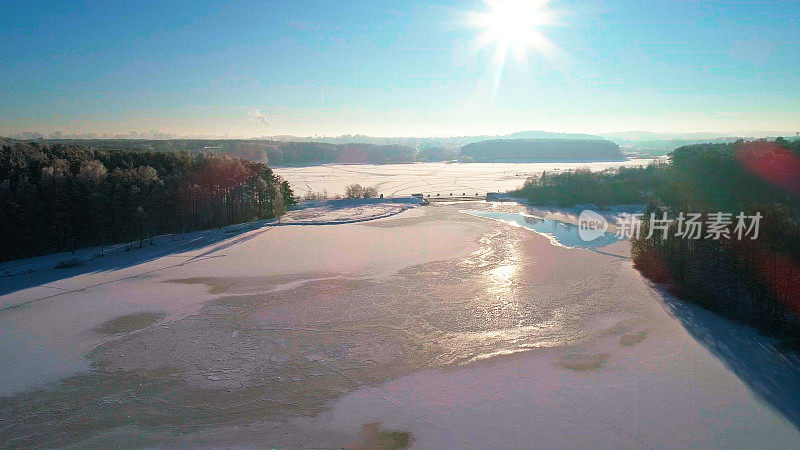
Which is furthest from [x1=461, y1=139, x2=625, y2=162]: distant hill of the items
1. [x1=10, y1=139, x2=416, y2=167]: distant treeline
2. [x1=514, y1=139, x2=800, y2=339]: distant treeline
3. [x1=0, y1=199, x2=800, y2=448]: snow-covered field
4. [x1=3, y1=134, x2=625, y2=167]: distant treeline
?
[x1=0, y1=199, x2=800, y2=448]: snow-covered field

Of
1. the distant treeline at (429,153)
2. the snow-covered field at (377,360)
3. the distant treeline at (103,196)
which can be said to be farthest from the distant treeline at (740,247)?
the distant treeline at (429,153)

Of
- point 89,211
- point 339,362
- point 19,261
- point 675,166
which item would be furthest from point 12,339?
point 675,166

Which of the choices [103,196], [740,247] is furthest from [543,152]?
[103,196]

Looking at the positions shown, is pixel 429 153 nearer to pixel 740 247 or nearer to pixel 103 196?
pixel 103 196

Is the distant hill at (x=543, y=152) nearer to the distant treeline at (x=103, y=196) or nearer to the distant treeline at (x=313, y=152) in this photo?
the distant treeline at (x=313, y=152)

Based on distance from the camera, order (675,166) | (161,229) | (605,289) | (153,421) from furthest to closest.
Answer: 1. (675,166)
2. (161,229)
3. (605,289)
4. (153,421)

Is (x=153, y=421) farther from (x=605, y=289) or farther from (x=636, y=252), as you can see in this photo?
(x=636, y=252)
